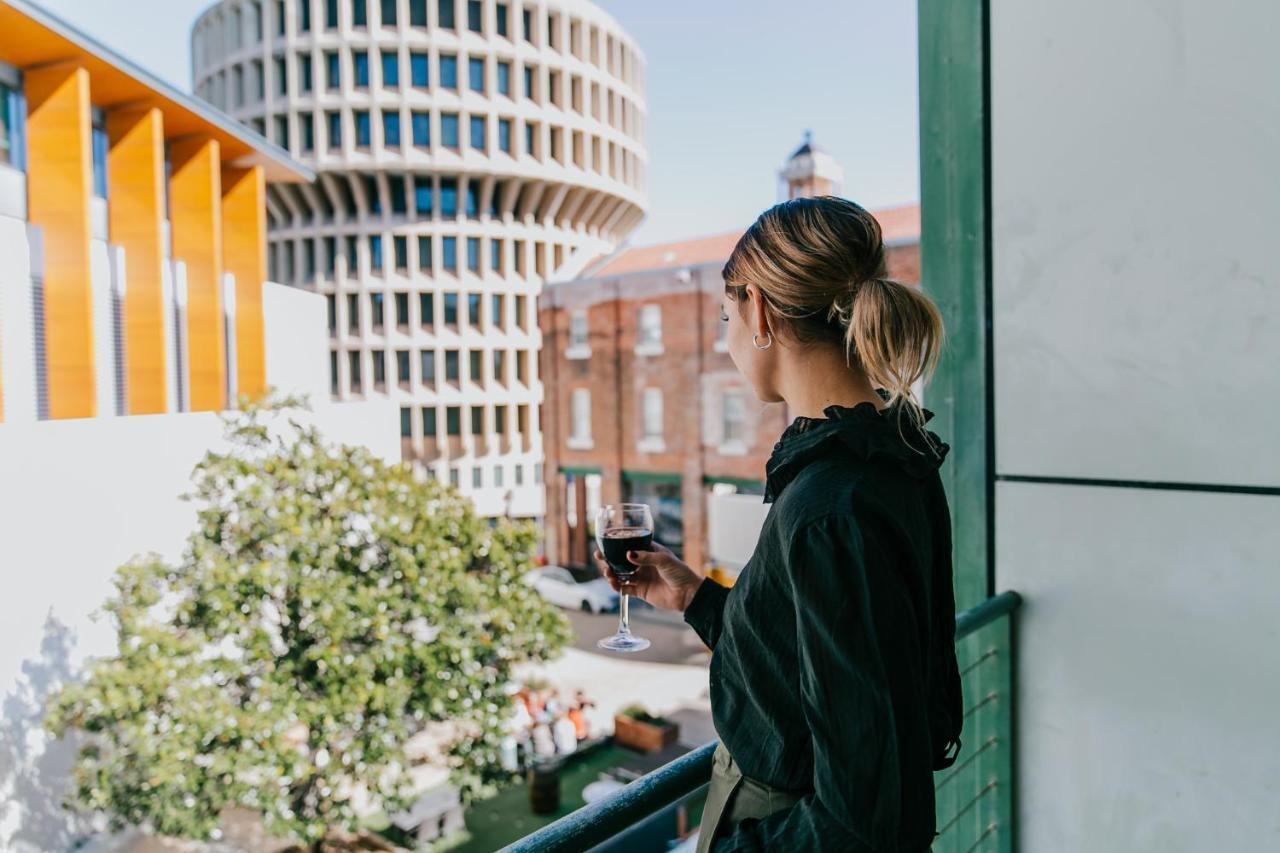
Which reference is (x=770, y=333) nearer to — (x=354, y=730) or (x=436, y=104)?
(x=354, y=730)

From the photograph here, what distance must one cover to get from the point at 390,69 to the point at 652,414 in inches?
696

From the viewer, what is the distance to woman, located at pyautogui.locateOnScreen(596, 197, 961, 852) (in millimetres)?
647

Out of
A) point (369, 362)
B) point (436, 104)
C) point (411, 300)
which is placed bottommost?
point (369, 362)

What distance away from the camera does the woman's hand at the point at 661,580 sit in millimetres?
1052

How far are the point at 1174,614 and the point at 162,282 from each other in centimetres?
1059

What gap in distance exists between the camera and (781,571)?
714 millimetres

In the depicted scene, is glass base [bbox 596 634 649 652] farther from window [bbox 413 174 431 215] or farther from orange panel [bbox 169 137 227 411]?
window [bbox 413 174 431 215]

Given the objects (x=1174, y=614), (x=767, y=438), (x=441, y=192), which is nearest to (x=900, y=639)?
(x=1174, y=614)

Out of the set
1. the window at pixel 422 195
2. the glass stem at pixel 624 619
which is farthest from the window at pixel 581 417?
the glass stem at pixel 624 619

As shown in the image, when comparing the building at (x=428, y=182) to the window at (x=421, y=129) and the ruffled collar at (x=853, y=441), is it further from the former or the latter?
the ruffled collar at (x=853, y=441)

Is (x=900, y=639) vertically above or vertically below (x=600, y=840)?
above

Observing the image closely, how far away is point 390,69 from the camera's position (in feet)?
95.8

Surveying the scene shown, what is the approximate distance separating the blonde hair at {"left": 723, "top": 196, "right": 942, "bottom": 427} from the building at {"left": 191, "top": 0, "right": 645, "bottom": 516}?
28249mm

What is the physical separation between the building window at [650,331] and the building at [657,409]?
25 mm
